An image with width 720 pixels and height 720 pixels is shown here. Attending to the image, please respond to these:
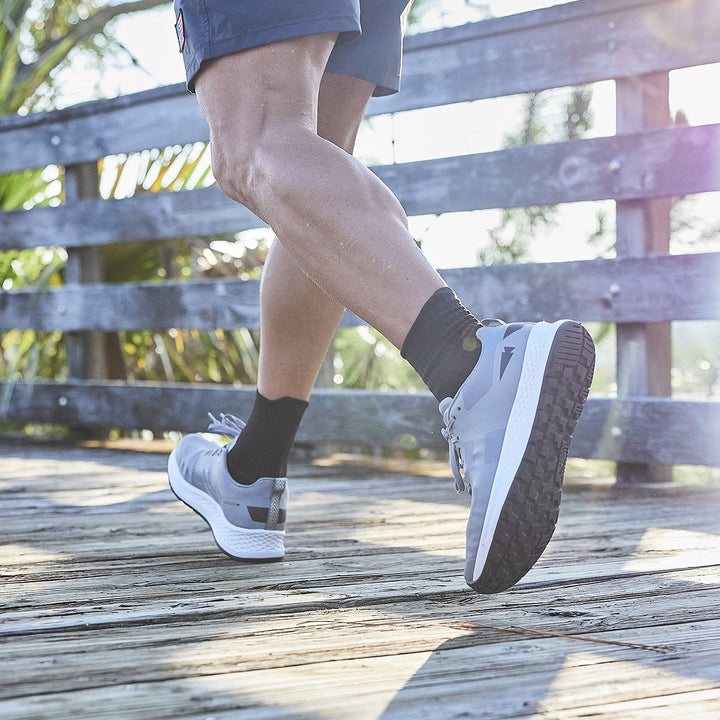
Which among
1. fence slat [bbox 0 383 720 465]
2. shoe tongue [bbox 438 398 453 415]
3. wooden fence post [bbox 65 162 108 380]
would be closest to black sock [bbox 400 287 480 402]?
shoe tongue [bbox 438 398 453 415]

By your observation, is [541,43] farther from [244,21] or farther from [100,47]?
[100,47]

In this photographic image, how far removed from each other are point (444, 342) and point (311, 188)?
22cm

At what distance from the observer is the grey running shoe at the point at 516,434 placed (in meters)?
1.01

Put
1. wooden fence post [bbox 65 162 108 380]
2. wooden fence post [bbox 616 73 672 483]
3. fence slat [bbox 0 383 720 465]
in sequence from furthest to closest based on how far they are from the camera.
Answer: wooden fence post [bbox 65 162 108 380], wooden fence post [bbox 616 73 672 483], fence slat [bbox 0 383 720 465]

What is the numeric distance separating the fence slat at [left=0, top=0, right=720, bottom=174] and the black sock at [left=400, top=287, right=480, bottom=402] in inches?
51.0

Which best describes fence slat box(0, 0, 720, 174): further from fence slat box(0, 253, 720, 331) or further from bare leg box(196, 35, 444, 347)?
bare leg box(196, 35, 444, 347)

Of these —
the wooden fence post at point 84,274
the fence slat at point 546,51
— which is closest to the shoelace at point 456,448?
the fence slat at point 546,51

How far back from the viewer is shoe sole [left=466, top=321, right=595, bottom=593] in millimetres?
1007

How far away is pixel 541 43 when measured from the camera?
7.64 feet

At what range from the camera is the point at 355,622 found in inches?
40.5

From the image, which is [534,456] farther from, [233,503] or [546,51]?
[546,51]

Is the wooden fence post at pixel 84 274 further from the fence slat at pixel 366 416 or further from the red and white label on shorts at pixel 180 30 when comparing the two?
the red and white label on shorts at pixel 180 30

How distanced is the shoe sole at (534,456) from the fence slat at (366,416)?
1141 mm

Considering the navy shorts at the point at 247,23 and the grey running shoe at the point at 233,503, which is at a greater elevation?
the navy shorts at the point at 247,23
